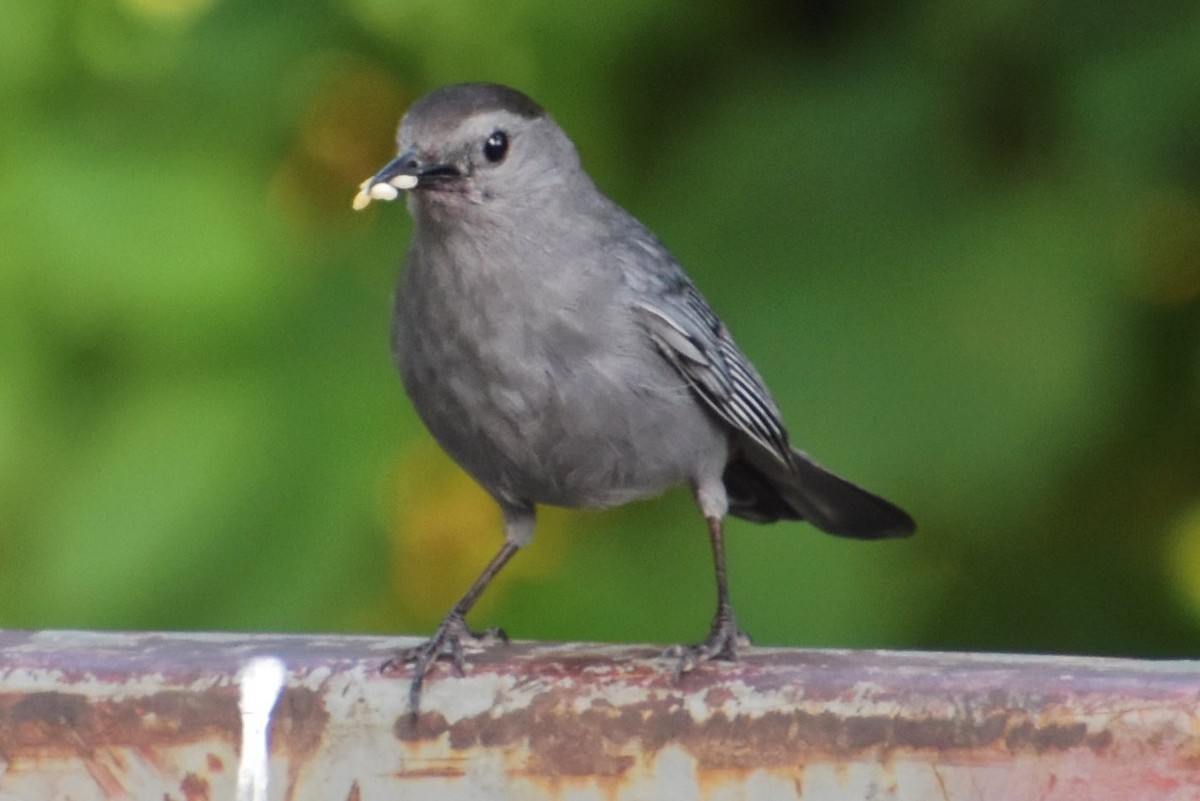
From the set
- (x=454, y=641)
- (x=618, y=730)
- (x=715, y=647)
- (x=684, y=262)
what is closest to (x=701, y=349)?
(x=684, y=262)

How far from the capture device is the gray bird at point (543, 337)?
3.14m

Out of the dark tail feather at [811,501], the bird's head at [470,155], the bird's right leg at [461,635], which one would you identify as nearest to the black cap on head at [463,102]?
the bird's head at [470,155]

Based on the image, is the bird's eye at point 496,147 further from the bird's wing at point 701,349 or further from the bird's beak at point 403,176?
the bird's wing at point 701,349

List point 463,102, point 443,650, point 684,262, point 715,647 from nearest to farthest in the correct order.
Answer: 1. point 443,650
2. point 715,647
3. point 463,102
4. point 684,262

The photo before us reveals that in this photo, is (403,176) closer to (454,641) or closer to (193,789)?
(454,641)

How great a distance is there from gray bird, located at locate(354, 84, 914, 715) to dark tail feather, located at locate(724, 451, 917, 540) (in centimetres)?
16

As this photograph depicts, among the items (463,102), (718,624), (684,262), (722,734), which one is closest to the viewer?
(722,734)

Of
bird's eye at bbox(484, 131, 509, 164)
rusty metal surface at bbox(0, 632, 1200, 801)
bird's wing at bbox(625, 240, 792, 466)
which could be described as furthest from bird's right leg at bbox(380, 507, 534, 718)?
bird's eye at bbox(484, 131, 509, 164)

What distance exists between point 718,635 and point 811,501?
602mm

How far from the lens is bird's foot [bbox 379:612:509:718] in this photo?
8.07 feet

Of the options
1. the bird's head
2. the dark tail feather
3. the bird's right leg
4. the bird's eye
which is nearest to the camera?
the bird's right leg

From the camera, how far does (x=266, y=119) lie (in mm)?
3631

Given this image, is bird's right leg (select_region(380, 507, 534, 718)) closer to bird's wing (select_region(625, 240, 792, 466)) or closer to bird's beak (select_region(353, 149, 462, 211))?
bird's wing (select_region(625, 240, 792, 466))

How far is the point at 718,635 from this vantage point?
3197 millimetres
